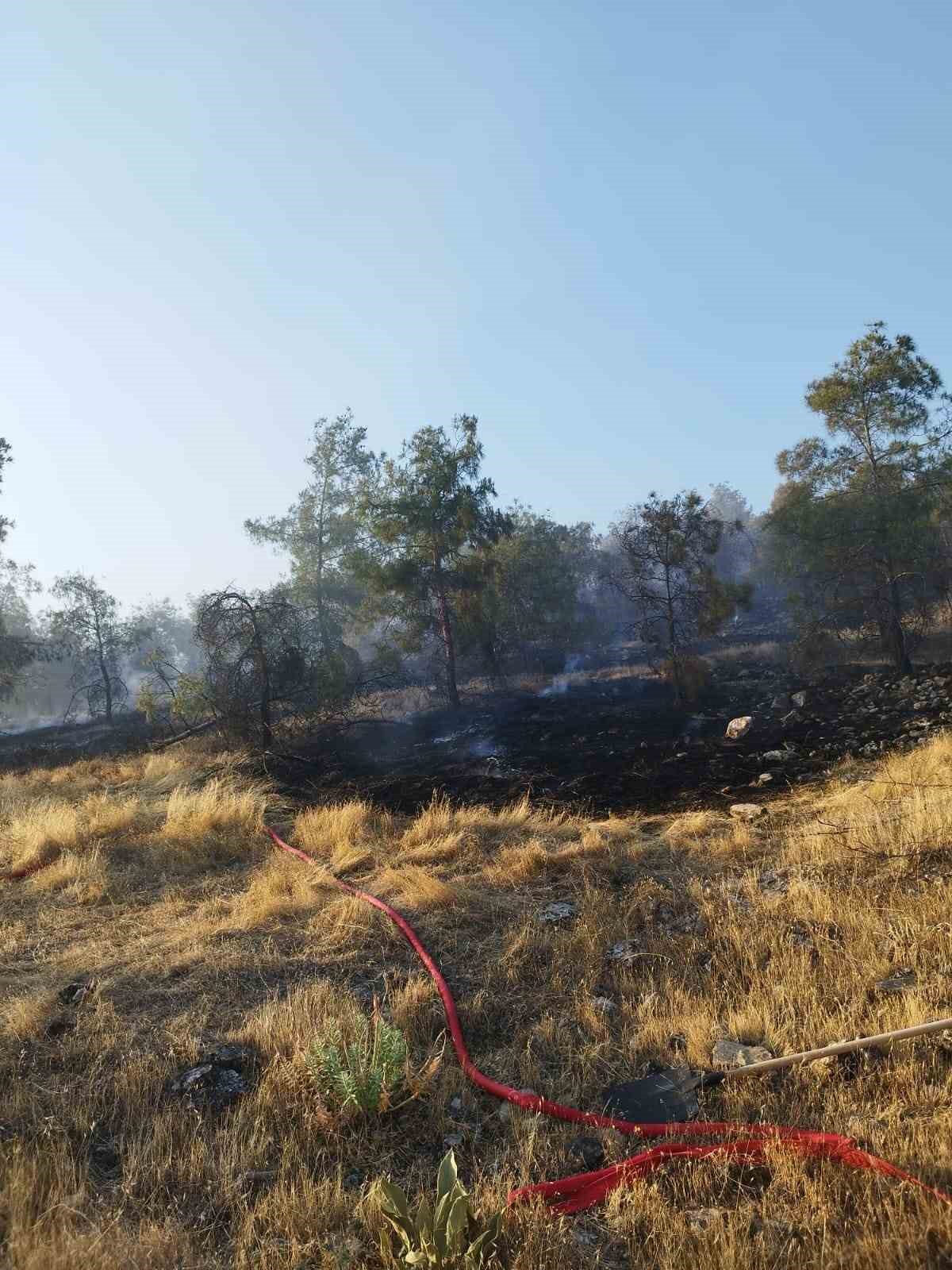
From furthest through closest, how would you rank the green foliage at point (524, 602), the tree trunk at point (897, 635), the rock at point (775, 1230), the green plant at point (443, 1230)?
the green foliage at point (524, 602) → the tree trunk at point (897, 635) → the rock at point (775, 1230) → the green plant at point (443, 1230)

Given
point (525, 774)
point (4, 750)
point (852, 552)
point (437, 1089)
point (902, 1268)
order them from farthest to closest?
point (4, 750) → point (852, 552) → point (525, 774) → point (437, 1089) → point (902, 1268)

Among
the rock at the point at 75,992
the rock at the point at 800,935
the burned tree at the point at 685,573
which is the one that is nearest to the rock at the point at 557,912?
the rock at the point at 800,935

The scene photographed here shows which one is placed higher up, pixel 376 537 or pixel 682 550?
pixel 376 537

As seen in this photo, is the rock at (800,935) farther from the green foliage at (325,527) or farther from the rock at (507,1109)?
the green foliage at (325,527)

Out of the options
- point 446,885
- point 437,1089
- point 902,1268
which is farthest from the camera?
point 446,885

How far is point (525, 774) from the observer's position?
11.4m

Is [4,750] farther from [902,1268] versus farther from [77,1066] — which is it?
[902,1268]

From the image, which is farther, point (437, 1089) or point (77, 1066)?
point (77, 1066)

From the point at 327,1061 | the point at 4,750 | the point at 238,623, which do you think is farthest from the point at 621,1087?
the point at 4,750

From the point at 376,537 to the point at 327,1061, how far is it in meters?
19.3

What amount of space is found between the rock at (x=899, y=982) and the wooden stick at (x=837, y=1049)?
1.51 feet

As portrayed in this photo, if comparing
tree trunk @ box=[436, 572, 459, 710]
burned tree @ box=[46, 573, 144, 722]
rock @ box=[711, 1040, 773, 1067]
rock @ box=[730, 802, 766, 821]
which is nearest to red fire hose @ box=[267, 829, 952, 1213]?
rock @ box=[711, 1040, 773, 1067]

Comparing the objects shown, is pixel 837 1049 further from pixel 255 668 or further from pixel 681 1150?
pixel 255 668

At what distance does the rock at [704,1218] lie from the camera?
2.22 metres
